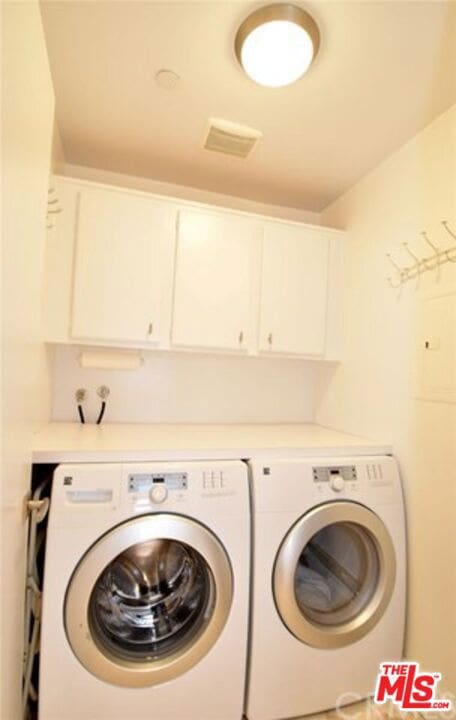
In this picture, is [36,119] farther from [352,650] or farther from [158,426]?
[352,650]

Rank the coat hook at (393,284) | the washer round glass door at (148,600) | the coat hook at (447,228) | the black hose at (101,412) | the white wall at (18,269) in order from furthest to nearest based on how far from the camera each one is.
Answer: the black hose at (101,412) < the coat hook at (393,284) < the coat hook at (447,228) < the washer round glass door at (148,600) < the white wall at (18,269)

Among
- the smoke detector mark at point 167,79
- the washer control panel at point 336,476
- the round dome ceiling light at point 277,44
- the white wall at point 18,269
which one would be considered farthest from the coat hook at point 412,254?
the white wall at point 18,269

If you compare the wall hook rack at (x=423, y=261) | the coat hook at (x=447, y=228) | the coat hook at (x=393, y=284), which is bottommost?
the coat hook at (x=393, y=284)

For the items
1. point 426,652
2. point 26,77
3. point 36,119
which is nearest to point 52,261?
point 36,119

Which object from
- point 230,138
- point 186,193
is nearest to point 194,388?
point 186,193

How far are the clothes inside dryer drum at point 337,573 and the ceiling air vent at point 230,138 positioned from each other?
1725 mm

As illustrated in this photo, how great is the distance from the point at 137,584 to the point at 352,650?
884 mm

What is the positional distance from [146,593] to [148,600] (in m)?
0.03

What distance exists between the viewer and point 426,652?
1394 mm

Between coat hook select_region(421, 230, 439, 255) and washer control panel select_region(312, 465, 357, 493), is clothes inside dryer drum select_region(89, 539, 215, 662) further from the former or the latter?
coat hook select_region(421, 230, 439, 255)

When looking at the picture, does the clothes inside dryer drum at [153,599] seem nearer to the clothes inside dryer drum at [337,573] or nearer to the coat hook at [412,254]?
the clothes inside dryer drum at [337,573]

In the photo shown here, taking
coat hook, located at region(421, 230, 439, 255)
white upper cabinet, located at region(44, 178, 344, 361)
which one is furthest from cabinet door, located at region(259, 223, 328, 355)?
coat hook, located at region(421, 230, 439, 255)

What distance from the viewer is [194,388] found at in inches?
84.0

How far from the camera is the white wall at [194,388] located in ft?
6.40
